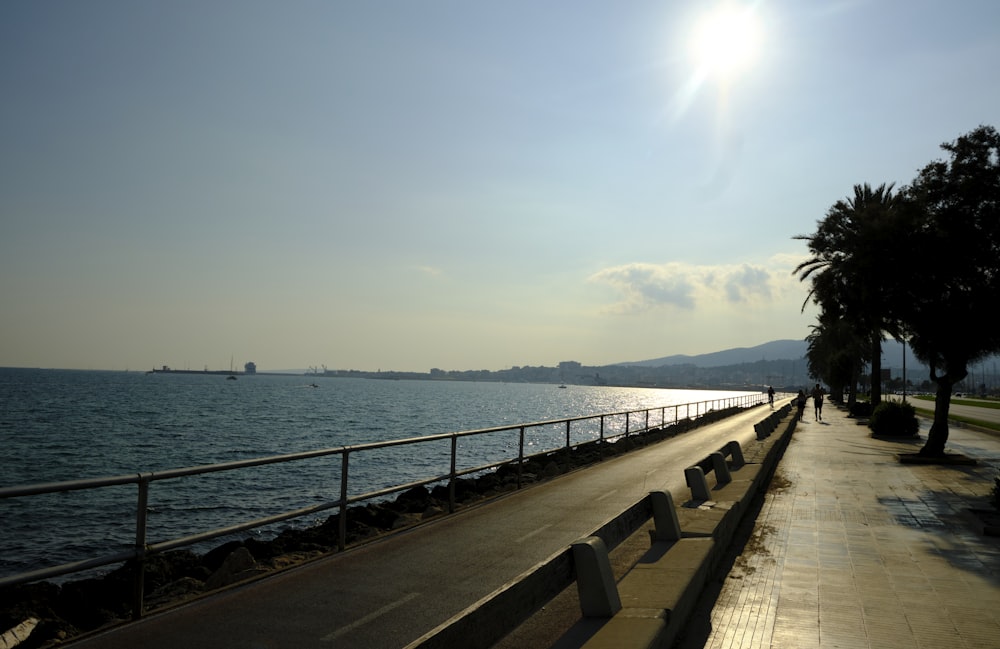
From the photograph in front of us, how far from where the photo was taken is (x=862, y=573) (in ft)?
27.0

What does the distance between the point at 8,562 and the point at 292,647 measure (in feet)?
45.6

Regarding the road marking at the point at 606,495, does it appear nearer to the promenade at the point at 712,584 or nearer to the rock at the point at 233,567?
the promenade at the point at 712,584

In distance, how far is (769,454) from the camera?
56.0ft

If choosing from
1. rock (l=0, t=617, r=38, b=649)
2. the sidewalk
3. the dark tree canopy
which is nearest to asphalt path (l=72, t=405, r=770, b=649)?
the sidewalk

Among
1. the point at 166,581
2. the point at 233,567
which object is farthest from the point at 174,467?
the point at 233,567

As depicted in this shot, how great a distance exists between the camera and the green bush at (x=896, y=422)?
29500 mm

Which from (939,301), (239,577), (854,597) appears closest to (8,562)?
(239,577)

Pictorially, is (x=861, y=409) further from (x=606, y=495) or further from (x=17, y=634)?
(x=17, y=634)

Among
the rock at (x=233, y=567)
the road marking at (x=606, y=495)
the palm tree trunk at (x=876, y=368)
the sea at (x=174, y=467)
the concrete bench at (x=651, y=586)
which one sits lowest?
the sea at (x=174, y=467)

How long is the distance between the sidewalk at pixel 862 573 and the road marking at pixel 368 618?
7.98 feet

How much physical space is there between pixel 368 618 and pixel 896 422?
28.8 meters

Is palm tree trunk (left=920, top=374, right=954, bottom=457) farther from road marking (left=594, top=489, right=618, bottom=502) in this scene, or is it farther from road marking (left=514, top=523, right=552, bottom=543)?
road marking (left=514, top=523, right=552, bottom=543)

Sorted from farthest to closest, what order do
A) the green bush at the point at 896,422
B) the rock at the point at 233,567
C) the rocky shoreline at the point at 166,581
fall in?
the green bush at the point at 896,422
the rock at the point at 233,567
the rocky shoreline at the point at 166,581

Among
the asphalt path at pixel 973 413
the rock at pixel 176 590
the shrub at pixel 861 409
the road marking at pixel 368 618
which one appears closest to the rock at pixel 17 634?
the rock at pixel 176 590
